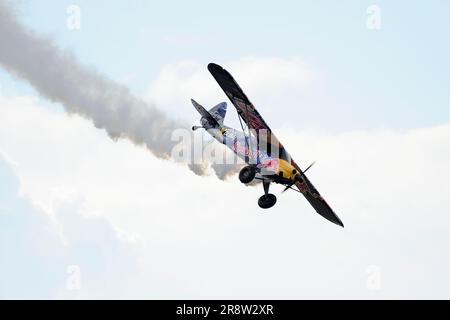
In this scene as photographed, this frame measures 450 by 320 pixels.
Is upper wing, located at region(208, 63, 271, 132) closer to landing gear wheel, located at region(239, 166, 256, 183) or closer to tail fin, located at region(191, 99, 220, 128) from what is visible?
landing gear wheel, located at region(239, 166, 256, 183)

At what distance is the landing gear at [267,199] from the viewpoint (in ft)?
105

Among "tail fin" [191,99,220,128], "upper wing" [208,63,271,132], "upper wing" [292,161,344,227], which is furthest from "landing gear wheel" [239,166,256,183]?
"tail fin" [191,99,220,128]

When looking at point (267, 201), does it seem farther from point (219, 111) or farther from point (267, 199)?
point (219, 111)

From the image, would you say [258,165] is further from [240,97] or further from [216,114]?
[216,114]

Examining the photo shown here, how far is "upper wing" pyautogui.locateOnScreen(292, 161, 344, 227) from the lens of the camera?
33.6 metres

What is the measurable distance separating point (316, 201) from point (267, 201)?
13.8 ft

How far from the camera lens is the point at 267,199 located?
3206 cm

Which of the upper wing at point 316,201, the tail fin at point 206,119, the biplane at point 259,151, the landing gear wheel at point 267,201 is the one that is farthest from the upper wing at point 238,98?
the tail fin at point 206,119

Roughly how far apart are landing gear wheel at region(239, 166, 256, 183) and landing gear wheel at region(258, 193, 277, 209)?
191cm

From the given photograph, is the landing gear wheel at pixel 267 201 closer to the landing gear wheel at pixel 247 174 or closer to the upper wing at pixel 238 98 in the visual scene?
the landing gear wheel at pixel 247 174

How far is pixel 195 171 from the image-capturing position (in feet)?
124
